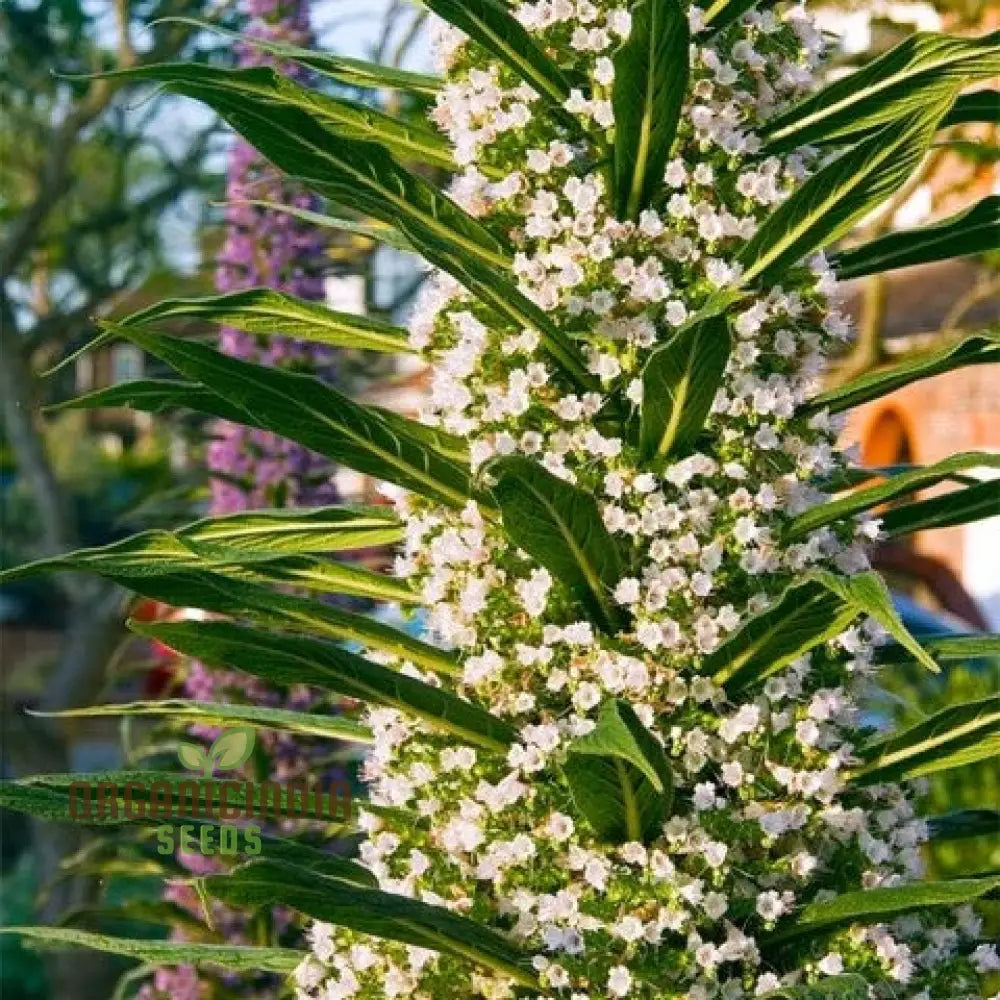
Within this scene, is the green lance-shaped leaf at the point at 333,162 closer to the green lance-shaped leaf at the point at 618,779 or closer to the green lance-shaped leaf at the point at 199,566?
the green lance-shaped leaf at the point at 199,566

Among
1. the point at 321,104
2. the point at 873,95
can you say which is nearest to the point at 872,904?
the point at 873,95

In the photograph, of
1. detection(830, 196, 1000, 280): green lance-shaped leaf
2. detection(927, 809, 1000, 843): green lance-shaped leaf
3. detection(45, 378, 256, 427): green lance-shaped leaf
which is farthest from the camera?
detection(927, 809, 1000, 843): green lance-shaped leaf

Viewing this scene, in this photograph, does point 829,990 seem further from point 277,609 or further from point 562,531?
point 277,609

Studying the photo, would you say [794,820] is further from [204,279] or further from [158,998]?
[204,279]

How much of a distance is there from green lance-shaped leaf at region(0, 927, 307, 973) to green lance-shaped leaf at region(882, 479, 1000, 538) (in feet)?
3.14

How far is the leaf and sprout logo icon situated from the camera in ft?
14.3

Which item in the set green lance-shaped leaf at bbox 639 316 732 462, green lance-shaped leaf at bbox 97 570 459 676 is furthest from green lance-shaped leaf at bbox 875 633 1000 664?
green lance-shaped leaf at bbox 97 570 459 676

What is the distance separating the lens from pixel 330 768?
4.53 metres

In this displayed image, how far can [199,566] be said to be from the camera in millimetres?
2520

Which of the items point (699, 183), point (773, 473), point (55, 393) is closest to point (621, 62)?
point (699, 183)

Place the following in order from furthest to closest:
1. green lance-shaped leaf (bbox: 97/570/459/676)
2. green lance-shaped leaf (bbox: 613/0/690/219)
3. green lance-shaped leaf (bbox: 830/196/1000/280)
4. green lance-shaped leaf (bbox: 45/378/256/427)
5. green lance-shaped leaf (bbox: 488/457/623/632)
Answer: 1. green lance-shaped leaf (bbox: 830/196/1000/280)
2. green lance-shaped leaf (bbox: 45/378/256/427)
3. green lance-shaped leaf (bbox: 97/570/459/676)
4. green lance-shaped leaf (bbox: 613/0/690/219)
5. green lance-shaped leaf (bbox: 488/457/623/632)

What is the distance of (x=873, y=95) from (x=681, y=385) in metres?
0.52

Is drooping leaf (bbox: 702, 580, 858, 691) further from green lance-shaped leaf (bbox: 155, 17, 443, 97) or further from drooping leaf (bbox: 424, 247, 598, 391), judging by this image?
green lance-shaped leaf (bbox: 155, 17, 443, 97)

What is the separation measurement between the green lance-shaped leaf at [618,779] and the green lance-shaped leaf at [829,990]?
0.24 m
